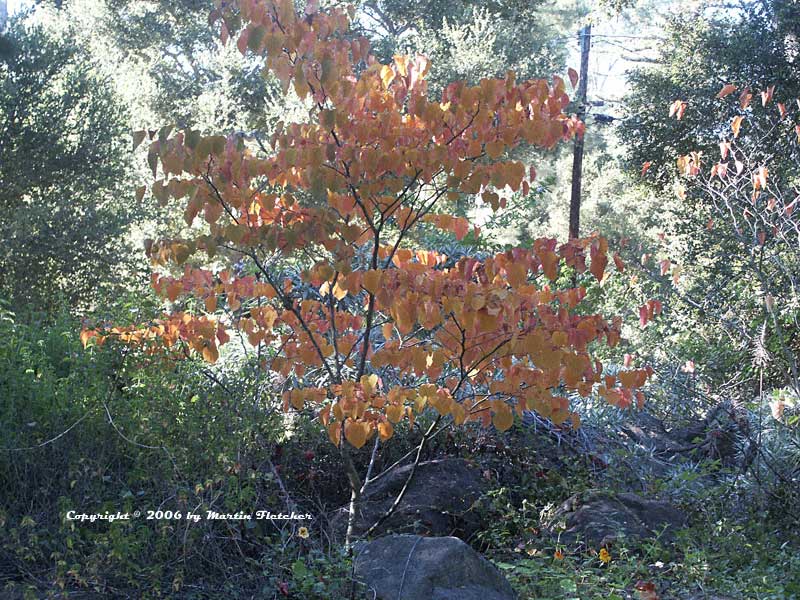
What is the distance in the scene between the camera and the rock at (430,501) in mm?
4773

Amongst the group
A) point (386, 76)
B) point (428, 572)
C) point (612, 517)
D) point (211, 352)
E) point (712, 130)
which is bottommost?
point (428, 572)

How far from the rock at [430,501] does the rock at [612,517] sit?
54 cm

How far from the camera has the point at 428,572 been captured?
10.9 ft

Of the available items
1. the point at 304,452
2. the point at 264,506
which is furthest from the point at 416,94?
the point at 304,452

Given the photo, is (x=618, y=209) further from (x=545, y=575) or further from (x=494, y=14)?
(x=545, y=575)

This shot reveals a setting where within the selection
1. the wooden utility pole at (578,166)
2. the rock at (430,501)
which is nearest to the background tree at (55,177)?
the rock at (430,501)

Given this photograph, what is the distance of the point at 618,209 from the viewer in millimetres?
24016

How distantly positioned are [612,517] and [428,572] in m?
1.73

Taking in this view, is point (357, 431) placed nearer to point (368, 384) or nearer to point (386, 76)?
point (368, 384)

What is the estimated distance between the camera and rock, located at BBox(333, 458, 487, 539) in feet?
15.7

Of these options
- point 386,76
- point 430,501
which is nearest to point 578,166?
point 430,501

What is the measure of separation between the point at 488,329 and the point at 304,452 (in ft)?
7.78

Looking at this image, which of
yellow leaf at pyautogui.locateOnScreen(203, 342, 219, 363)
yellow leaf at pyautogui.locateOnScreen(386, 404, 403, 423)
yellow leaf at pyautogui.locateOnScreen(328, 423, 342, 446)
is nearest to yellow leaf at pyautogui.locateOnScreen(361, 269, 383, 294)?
yellow leaf at pyautogui.locateOnScreen(386, 404, 403, 423)

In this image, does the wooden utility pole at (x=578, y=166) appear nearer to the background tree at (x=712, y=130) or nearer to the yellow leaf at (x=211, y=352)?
the background tree at (x=712, y=130)
